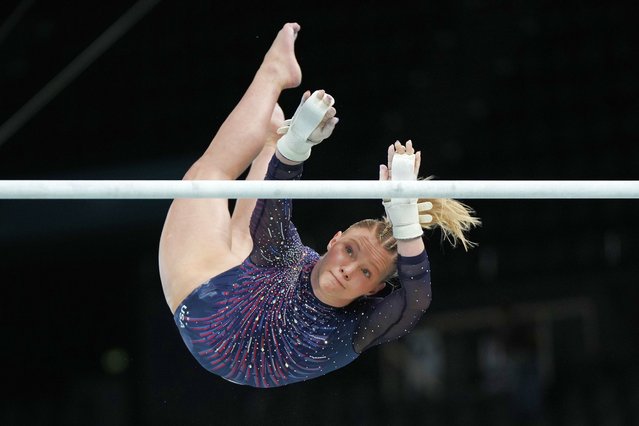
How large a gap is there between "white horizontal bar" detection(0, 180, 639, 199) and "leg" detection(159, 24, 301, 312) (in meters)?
0.73

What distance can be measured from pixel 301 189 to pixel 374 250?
56cm

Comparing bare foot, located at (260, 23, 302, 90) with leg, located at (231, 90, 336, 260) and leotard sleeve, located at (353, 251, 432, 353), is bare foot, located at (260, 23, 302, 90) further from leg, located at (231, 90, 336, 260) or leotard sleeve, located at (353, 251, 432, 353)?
leotard sleeve, located at (353, 251, 432, 353)

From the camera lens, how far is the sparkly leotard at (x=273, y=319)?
3.04 m

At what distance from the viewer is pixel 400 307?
2895 mm

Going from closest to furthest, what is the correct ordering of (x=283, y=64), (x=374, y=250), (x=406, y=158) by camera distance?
(x=406, y=158) → (x=374, y=250) → (x=283, y=64)

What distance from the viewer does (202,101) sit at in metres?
6.74

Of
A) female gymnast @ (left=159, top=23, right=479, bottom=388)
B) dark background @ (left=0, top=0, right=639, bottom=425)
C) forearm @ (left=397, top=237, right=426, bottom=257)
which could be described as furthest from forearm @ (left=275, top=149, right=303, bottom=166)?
dark background @ (left=0, top=0, right=639, bottom=425)

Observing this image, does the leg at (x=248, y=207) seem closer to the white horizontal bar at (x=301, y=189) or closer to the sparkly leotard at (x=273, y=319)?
the sparkly leotard at (x=273, y=319)

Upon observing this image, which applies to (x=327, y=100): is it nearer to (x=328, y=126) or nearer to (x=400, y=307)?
(x=328, y=126)

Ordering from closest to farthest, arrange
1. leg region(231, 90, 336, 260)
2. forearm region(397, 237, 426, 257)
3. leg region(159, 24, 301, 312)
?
forearm region(397, 237, 426, 257), leg region(159, 24, 301, 312), leg region(231, 90, 336, 260)

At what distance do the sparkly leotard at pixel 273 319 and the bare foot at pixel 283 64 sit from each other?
48 cm

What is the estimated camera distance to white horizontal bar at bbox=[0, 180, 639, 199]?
2.36m

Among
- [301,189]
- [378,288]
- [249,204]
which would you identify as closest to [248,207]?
[249,204]

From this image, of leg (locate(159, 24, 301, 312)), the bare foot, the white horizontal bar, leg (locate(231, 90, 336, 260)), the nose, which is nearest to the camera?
the white horizontal bar
